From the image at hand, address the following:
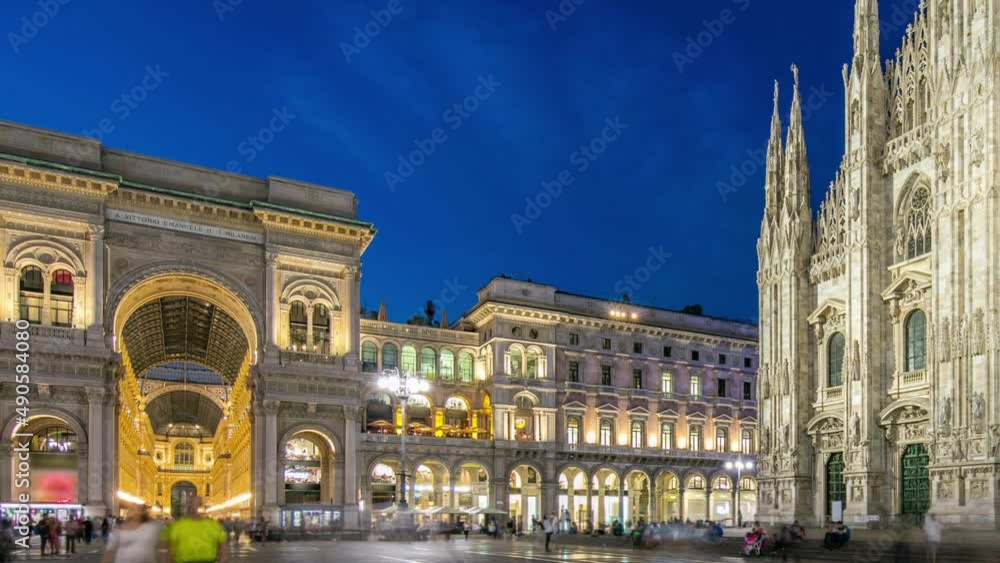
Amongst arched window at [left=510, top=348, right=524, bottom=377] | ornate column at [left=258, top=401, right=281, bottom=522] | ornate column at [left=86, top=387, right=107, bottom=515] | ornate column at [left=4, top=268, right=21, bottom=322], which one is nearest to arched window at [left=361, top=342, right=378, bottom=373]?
arched window at [left=510, top=348, right=524, bottom=377]

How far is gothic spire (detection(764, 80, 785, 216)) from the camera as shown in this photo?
51.9m

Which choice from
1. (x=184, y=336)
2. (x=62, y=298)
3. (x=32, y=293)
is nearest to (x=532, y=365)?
(x=184, y=336)

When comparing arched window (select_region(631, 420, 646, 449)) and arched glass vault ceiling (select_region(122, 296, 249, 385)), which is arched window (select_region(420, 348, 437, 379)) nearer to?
arched glass vault ceiling (select_region(122, 296, 249, 385))

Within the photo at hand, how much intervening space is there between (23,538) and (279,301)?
19.5m

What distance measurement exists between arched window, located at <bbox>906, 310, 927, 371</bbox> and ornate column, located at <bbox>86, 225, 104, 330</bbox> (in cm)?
4061

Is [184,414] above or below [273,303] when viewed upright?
below

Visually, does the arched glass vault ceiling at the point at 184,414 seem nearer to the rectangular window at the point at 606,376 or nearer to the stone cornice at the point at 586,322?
the stone cornice at the point at 586,322

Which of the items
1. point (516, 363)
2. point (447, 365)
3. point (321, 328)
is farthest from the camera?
point (447, 365)

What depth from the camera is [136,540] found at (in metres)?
10.9

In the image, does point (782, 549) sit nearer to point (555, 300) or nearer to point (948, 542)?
point (948, 542)

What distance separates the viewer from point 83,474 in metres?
47.5

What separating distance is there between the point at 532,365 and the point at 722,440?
817 inches

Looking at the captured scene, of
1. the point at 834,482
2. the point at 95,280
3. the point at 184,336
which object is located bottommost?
the point at 834,482

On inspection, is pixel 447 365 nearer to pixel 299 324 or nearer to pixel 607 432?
pixel 607 432
